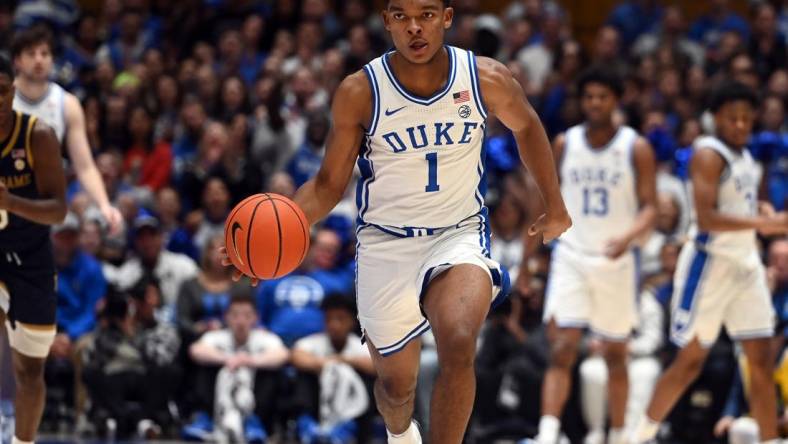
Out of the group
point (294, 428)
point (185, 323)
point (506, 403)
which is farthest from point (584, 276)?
point (185, 323)

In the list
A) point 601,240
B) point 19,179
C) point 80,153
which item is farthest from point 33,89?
point 601,240

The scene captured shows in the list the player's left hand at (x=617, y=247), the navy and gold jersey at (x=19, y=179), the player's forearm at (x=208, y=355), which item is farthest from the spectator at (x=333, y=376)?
the navy and gold jersey at (x=19, y=179)

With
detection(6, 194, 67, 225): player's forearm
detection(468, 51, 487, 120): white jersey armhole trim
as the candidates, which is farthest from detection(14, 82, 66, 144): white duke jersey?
detection(468, 51, 487, 120): white jersey armhole trim

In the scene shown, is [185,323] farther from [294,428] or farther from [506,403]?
[506,403]

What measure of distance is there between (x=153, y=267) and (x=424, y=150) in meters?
5.68

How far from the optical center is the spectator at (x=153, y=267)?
36.9 feet

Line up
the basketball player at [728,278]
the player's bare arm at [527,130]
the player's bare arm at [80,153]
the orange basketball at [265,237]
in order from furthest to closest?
the basketball player at [728,278] → the player's bare arm at [80,153] → the player's bare arm at [527,130] → the orange basketball at [265,237]

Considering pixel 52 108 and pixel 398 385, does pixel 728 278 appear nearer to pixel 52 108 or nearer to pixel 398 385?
pixel 398 385

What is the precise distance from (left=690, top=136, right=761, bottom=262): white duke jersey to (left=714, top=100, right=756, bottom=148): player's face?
0.06 metres

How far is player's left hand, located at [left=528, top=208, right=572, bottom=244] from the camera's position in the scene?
631 centimetres

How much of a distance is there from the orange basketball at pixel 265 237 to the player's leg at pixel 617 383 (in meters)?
3.68

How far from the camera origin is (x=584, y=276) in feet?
29.7

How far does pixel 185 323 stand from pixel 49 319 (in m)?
3.93

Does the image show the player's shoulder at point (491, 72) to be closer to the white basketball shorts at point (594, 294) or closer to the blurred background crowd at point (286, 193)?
the white basketball shorts at point (594, 294)
